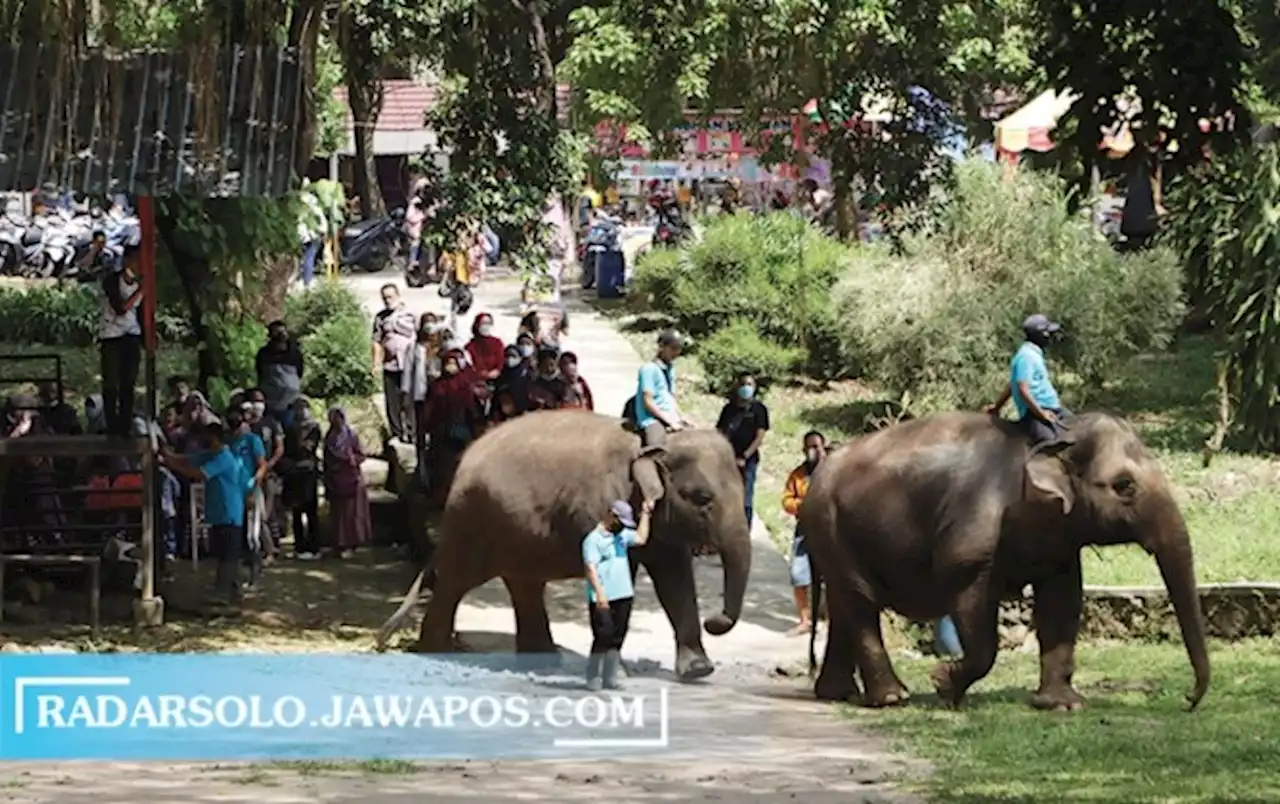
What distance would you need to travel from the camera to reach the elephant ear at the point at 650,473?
17.3 meters

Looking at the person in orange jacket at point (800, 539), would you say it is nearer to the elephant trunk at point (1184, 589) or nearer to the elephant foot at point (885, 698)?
the elephant foot at point (885, 698)

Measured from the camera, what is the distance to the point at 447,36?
849 inches

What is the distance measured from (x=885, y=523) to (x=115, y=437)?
6167mm

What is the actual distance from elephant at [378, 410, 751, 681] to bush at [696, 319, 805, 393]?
516 inches

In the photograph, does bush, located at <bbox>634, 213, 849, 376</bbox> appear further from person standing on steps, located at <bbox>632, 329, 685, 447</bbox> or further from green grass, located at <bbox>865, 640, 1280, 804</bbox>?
green grass, located at <bbox>865, 640, 1280, 804</bbox>

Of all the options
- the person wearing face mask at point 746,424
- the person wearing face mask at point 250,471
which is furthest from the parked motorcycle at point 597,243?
the person wearing face mask at point 250,471

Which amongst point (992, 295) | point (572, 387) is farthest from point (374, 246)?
point (572, 387)

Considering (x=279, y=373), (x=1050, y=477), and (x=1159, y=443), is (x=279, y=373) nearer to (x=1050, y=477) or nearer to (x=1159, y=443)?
(x=1050, y=477)

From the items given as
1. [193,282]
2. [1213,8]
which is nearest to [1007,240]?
[193,282]

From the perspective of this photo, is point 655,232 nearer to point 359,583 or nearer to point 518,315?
point 518,315

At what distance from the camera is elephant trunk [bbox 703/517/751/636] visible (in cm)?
1758

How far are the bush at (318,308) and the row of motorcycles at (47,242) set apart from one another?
7.45 meters

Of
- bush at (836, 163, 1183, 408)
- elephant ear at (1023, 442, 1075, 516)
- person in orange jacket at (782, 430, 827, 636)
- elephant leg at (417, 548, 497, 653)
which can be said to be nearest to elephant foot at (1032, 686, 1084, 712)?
elephant ear at (1023, 442, 1075, 516)

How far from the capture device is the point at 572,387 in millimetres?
22297
